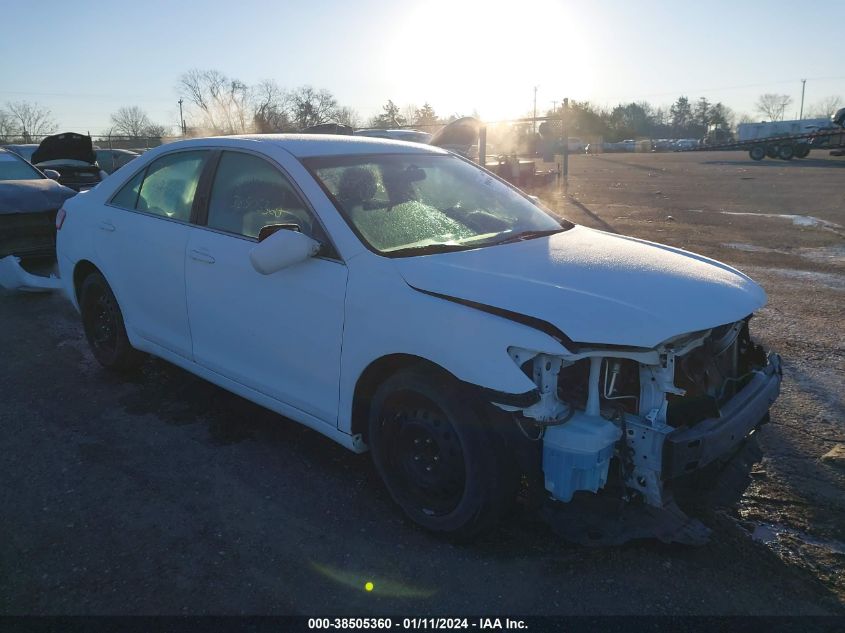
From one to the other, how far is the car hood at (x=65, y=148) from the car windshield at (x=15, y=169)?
5351 millimetres

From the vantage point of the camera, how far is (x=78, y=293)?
16.6 ft

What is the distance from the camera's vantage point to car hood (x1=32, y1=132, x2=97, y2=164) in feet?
48.4

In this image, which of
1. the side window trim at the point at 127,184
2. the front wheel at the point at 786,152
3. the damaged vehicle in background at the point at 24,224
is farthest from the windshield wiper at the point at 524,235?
the front wheel at the point at 786,152

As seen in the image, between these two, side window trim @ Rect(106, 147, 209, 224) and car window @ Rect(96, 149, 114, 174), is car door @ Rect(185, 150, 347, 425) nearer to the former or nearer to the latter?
side window trim @ Rect(106, 147, 209, 224)

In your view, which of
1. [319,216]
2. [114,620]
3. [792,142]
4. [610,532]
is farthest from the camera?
[792,142]

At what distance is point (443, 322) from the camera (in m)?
2.71

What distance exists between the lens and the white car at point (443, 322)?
261 cm

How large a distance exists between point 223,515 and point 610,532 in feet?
5.77

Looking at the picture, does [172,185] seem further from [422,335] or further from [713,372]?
[713,372]

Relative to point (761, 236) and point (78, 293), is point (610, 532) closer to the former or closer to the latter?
point (78, 293)

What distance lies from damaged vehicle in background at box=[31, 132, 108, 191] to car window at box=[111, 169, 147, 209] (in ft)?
37.2

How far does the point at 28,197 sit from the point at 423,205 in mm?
6525

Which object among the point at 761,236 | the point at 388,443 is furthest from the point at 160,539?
the point at 761,236

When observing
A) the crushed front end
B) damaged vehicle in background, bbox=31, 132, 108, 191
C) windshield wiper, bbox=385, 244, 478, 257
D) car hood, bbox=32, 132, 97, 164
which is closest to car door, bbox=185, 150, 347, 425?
windshield wiper, bbox=385, 244, 478, 257
